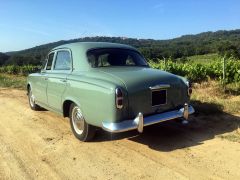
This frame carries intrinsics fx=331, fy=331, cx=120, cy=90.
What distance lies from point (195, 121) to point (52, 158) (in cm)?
323

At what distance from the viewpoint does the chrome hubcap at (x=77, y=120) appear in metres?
6.06

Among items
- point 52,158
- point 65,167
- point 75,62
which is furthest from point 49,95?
point 65,167

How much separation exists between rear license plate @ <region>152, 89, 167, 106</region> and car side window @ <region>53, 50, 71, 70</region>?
6.54ft

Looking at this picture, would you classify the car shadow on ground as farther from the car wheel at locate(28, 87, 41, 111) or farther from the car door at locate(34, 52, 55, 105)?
the car wheel at locate(28, 87, 41, 111)

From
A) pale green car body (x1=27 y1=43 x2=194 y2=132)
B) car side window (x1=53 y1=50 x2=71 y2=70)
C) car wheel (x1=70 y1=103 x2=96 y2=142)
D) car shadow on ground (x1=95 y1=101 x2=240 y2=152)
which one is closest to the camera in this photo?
pale green car body (x1=27 y1=43 x2=194 y2=132)

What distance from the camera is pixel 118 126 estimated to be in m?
5.12

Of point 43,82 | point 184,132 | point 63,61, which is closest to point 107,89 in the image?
point 184,132

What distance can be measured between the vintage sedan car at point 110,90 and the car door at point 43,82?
18 centimetres

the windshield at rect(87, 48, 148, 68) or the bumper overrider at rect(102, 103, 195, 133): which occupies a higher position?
the windshield at rect(87, 48, 148, 68)

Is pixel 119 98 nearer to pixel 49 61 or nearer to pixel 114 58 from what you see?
pixel 114 58

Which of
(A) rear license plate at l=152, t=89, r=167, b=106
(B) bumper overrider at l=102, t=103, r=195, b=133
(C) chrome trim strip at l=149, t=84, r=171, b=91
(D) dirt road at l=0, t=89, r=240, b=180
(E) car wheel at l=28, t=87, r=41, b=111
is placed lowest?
(D) dirt road at l=0, t=89, r=240, b=180

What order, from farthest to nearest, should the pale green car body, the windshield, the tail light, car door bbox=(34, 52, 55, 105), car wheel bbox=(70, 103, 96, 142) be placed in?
car door bbox=(34, 52, 55, 105) < the windshield < car wheel bbox=(70, 103, 96, 142) < the pale green car body < the tail light

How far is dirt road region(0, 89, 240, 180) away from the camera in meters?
4.59

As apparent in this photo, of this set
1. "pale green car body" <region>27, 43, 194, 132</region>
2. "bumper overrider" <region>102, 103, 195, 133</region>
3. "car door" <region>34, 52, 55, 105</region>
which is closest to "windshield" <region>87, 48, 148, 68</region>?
"pale green car body" <region>27, 43, 194, 132</region>
